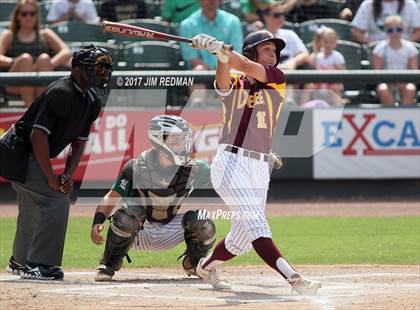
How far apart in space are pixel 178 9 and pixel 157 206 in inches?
262

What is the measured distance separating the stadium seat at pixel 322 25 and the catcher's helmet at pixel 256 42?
691 centimetres

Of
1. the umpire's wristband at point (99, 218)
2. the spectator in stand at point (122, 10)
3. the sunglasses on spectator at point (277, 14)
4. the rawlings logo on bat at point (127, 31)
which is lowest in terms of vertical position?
the umpire's wristband at point (99, 218)

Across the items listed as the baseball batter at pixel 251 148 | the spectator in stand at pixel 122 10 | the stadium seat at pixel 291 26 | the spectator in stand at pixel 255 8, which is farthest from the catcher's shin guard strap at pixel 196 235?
the spectator in stand at pixel 122 10

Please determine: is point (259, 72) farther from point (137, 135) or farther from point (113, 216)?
point (137, 135)

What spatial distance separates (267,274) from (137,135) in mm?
4747

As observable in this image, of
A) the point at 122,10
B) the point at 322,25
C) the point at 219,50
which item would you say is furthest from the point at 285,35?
the point at 219,50

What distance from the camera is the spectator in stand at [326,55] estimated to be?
12.3 m

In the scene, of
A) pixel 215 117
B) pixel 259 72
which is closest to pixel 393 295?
pixel 259 72

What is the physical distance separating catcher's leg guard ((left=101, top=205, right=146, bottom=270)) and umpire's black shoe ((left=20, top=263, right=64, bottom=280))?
1.33 feet

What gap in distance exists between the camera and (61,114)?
688cm

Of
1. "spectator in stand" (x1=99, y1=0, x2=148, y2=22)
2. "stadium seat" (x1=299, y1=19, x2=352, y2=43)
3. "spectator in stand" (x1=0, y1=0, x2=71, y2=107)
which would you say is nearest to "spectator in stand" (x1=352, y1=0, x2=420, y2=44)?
"stadium seat" (x1=299, y1=19, x2=352, y2=43)

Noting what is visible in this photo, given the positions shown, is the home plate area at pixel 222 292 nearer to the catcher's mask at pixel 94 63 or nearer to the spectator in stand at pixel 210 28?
the catcher's mask at pixel 94 63

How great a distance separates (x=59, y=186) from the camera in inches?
274

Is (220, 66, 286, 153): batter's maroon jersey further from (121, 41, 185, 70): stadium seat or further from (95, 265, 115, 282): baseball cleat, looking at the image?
(121, 41, 185, 70): stadium seat
